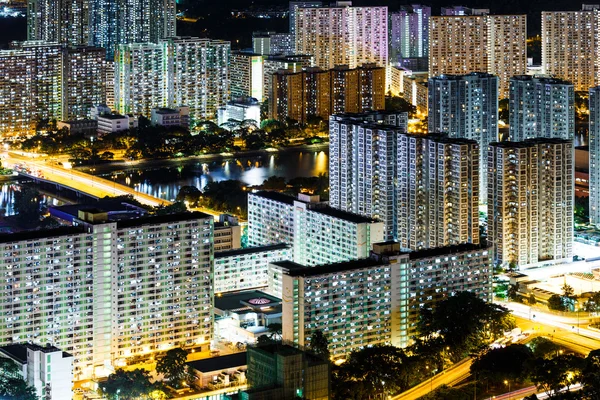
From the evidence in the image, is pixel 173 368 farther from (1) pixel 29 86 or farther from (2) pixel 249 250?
→ (1) pixel 29 86

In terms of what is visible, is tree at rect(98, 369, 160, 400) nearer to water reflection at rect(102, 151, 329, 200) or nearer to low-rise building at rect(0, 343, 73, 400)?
low-rise building at rect(0, 343, 73, 400)

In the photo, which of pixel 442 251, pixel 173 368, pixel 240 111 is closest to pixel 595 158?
pixel 442 251

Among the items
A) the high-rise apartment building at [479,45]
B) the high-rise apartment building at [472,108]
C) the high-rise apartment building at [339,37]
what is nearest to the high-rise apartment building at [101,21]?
the high-rise apartment building at [339,37]

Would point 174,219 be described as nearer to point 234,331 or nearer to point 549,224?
point 234,331

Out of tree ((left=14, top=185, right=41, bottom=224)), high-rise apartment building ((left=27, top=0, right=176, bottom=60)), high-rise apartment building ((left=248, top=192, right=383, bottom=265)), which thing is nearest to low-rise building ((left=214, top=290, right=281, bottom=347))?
high-rise apartment building ((left=248, top=192, right=383, bottom=265))

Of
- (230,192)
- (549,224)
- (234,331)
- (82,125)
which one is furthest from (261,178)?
(234,331)

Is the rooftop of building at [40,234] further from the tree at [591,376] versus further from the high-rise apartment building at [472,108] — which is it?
the high-rise apartment building at [472,108]

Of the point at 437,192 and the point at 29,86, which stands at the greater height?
the point at 29,86
